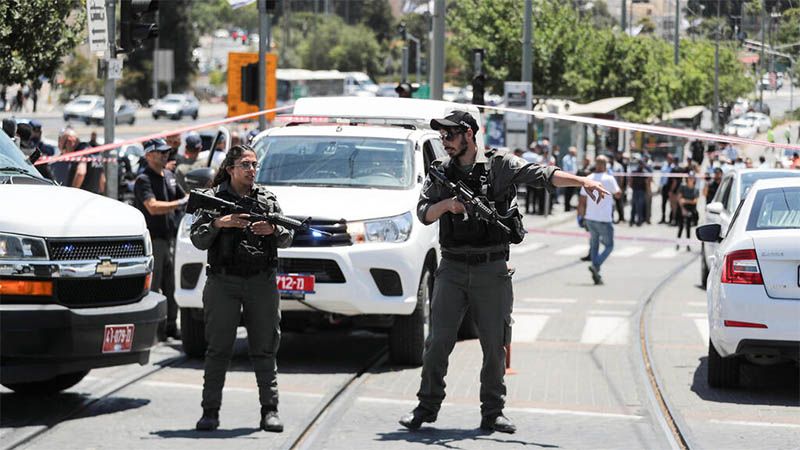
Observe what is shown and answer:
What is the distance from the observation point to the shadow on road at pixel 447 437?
28.0 ft

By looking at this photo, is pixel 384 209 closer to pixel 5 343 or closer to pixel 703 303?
pixel 5 343

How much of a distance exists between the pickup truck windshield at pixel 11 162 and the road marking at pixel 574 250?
1826cm

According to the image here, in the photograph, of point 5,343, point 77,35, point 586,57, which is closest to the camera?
point 5,343

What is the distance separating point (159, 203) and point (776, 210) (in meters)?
5.16

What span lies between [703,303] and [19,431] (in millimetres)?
10982

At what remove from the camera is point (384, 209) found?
11547 millimetres

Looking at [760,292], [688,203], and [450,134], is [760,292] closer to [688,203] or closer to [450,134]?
[450,134]

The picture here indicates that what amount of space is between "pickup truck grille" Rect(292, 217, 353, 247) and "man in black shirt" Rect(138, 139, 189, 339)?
5.67 ft

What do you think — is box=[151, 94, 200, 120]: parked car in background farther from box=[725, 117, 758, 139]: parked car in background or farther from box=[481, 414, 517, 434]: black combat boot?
box=[481, 414, 517, 434]: black combat boot

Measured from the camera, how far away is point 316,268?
1123cm

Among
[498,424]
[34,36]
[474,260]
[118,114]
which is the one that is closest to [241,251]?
[474,260]

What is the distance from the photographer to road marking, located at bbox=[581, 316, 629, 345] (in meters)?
13.8

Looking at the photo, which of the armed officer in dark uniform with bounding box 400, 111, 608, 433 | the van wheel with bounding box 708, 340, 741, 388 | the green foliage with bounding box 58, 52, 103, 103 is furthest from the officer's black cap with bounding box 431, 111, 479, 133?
the green foliage with bounding box 58, 52, 103, 103

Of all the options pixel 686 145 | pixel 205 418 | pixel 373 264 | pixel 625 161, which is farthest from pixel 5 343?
pixel 686 145
